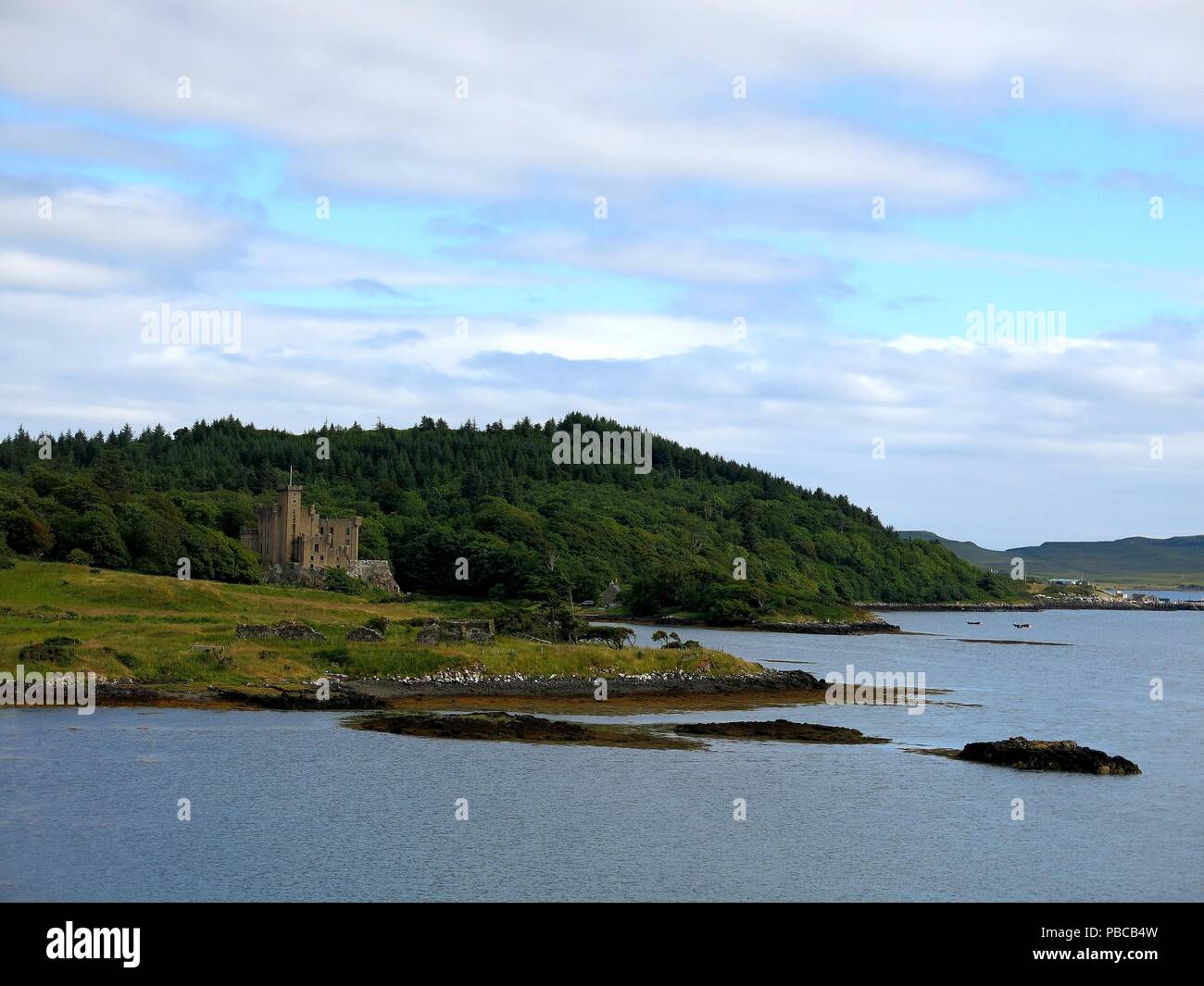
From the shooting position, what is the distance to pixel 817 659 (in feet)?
357

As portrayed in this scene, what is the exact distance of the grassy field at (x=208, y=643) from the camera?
6606 cm

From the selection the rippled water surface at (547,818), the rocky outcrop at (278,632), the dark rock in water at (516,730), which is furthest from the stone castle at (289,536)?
the dark rock in water at (516,730)

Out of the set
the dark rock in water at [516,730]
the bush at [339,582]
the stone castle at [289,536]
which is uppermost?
the stone castle at [289,536]

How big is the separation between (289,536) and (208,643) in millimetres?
73392

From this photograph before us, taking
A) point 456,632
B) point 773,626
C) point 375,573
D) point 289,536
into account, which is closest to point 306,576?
point 289,536

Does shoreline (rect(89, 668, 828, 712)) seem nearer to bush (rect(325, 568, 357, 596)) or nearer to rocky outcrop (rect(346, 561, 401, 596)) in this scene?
bush (rect(325, 568, 357, 596))

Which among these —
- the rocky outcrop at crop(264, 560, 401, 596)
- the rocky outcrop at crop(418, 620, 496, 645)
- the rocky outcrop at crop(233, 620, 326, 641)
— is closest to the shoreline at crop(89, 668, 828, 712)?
the rocky outcrop at crop(418, 620, 496, 645)

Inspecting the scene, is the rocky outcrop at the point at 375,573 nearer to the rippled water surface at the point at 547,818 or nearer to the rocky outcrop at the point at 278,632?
the rocky outcrop at the point at 278,632

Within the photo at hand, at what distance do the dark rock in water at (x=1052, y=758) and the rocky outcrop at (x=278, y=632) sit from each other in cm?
3881

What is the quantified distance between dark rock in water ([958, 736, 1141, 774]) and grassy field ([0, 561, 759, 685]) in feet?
88.4

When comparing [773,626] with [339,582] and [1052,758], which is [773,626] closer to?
[339,582]

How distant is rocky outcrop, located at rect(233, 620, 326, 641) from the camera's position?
7456cm
